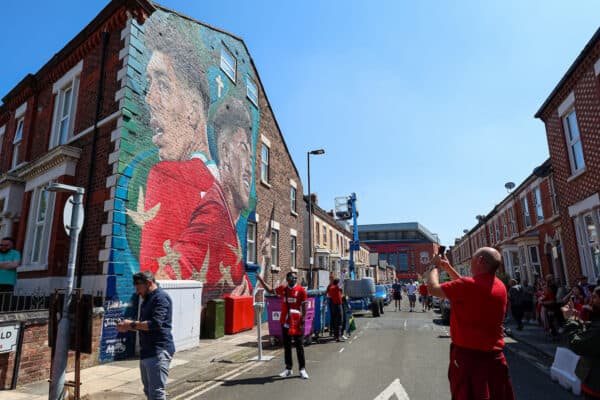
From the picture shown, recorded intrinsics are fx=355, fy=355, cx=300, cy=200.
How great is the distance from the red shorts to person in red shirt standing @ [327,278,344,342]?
790cm

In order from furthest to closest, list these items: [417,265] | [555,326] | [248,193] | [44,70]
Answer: [417,265] < [248,193] < [44,70] < [555,326]

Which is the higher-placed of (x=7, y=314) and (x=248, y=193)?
(x=248, y=193)

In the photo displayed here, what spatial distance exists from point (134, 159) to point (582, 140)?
546 inches

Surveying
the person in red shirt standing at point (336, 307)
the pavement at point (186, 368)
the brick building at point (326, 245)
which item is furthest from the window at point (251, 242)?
the person in red shirt standing at point (336, 307)

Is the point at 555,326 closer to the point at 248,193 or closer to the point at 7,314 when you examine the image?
the point at 248,193

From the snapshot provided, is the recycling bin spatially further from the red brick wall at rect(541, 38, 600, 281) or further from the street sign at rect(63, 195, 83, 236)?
the red brick wall at rect(541, 38, 600, 281)

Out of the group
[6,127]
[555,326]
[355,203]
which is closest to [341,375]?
[555,326]

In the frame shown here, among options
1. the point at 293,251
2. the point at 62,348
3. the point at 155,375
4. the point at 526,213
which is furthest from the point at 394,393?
the point at 526,213

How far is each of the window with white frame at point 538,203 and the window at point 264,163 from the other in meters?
15.4

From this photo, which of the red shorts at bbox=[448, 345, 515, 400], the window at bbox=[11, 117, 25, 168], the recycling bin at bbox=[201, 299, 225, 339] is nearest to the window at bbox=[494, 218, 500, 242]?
the recycling bin at bbox=[201, 299, 225, 339]

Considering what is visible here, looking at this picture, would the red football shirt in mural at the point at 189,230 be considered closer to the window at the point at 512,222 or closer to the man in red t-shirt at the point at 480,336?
the man in red t-shirt at the point at 480,336

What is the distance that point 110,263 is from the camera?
816 centimetres

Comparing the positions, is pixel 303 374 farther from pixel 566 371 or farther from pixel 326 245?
pixel 326 245

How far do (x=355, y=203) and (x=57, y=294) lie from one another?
24092 mm
